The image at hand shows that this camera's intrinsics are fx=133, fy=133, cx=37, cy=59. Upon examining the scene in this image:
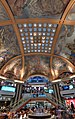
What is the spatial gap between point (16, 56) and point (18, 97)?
960 centimetres

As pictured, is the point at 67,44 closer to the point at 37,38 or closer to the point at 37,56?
the point at 37,38

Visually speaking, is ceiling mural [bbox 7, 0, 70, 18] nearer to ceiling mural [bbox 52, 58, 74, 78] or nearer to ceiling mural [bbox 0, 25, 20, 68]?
ceiling mural [bbox 0, 25, 20, 68]

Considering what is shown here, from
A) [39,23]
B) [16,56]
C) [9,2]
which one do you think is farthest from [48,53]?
[9,2]

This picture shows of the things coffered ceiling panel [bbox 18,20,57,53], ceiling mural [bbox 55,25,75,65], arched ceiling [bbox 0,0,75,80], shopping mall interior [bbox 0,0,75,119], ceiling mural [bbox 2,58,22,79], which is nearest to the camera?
shopping mall interior [bbox 0,0,75,119]

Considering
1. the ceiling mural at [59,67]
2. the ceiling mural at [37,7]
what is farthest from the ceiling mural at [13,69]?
the ceiling mural at [37,7]

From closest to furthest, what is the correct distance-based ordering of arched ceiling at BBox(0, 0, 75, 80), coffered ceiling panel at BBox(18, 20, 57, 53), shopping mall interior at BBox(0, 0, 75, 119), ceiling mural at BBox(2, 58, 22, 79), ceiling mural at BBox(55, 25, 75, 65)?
shopping mall interior at BBox(0, 0, 75, 119), arched ceiling at BBox(0, 0, 75, 80), ceiling mural at BBox(55, 25, 75, 65), coffered ceiling panel at BBox(18, 20, 57, 53), ceiling mural at BBox(2, 58, 22, 79)

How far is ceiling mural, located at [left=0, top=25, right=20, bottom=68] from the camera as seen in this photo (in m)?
20.5

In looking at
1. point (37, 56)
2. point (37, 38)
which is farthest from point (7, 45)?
point (37, 56)

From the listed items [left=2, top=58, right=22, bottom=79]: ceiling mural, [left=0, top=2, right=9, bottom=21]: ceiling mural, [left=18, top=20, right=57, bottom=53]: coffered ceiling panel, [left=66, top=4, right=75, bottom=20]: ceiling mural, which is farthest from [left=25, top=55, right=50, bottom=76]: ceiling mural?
[left=66, top=4, right=75, bottom=20]: ceiling mural

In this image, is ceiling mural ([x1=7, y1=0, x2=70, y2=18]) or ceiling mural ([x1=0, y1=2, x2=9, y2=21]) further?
ceiling mural ([x1=0, y1=2, x2=9, y2=21])

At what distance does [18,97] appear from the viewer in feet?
98.4

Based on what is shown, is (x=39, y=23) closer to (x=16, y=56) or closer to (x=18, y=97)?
(x=16, y=56)

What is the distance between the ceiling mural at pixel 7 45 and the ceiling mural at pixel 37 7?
3.30 meters

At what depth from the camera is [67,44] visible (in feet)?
75.8
